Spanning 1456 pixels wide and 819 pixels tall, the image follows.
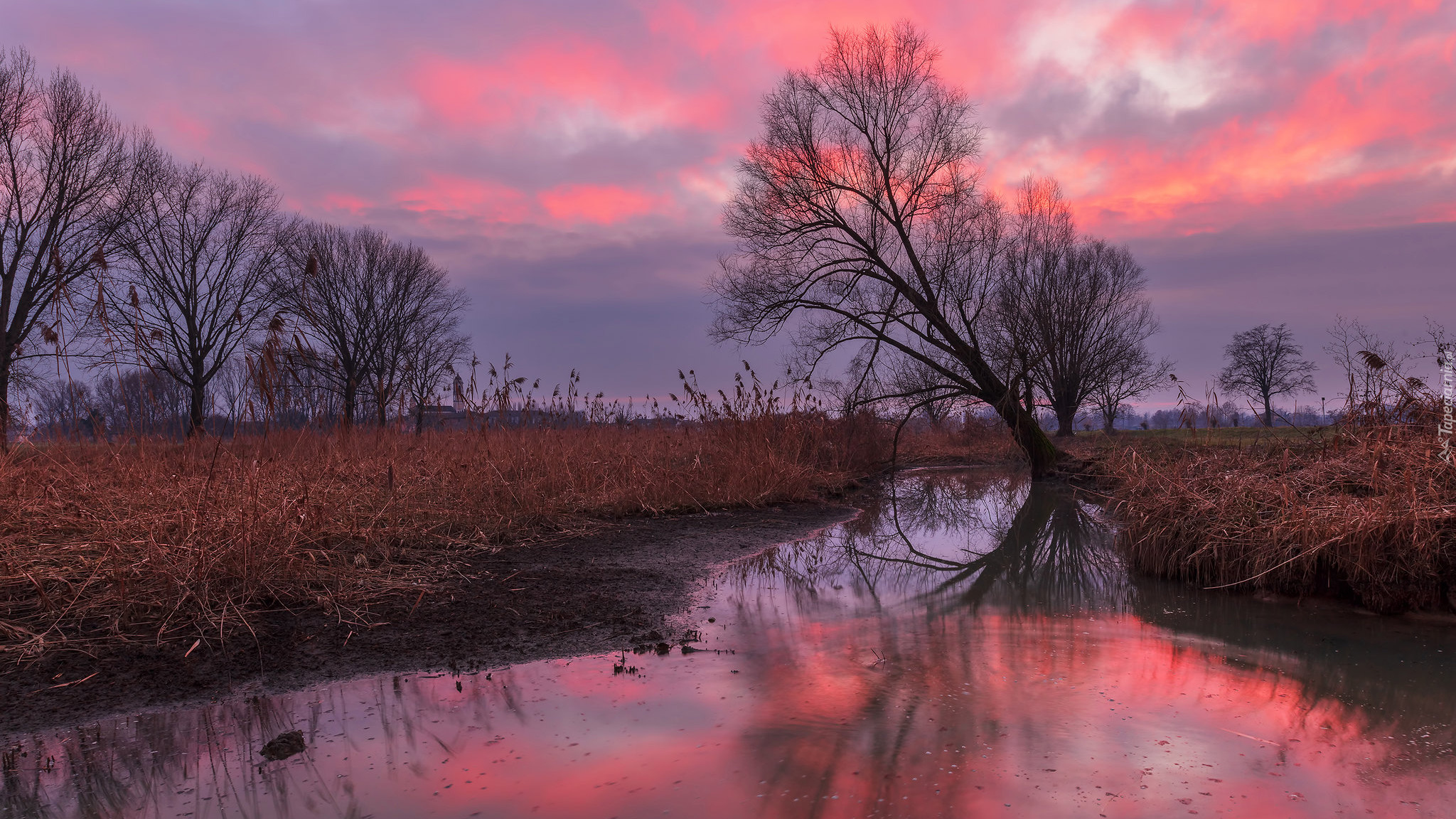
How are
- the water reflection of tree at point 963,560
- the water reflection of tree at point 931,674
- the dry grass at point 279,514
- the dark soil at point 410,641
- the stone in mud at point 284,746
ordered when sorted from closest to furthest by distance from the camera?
the water reflection of tree at point 931,674 → the stone in mud at point 284,746 → the dark soil at point 410,641 → the dry grass at point 279,514 → the water reflection of tree at point 963,560

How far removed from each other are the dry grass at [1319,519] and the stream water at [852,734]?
1.26 ft

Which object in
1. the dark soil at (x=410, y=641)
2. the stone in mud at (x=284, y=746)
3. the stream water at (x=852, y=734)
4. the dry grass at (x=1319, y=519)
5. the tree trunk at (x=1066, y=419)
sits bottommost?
the stream water at (x=852, y=734)

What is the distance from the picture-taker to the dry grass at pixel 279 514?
3896mm

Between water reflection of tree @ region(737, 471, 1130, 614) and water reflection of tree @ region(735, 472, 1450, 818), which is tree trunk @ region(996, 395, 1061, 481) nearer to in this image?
water reflection of tree @ region(737, 471, 1130, 614)

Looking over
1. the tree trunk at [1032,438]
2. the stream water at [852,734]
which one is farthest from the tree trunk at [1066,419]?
the stream water at [852,734]

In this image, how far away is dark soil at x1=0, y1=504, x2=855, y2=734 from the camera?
320 centimetres

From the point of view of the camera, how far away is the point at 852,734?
9.29 feet

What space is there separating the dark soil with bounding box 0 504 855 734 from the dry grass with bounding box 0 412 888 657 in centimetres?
16

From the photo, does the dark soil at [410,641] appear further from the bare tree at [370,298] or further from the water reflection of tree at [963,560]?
the bare tree at [370,298]

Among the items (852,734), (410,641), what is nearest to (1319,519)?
(852,734)

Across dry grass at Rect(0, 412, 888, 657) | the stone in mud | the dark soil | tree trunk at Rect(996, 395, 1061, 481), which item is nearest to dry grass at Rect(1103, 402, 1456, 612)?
the dark soil

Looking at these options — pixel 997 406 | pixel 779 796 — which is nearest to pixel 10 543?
pixel 779 796

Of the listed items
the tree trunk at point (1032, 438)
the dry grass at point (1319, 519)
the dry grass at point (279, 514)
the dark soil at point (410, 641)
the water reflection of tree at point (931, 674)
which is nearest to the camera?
the water reflection of tree at point (931, 674)

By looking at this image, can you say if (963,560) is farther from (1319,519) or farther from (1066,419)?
(1066,419)
